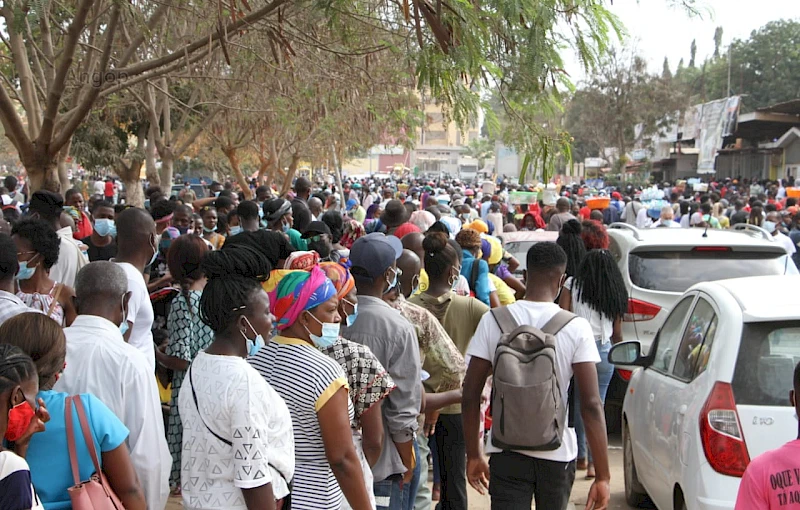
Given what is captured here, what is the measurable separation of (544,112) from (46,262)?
148 inches

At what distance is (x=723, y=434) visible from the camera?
387 cm

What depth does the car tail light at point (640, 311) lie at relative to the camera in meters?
7.53

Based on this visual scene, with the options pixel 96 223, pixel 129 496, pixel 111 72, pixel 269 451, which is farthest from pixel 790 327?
pixel 96 223

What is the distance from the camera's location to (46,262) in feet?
→ 15.4

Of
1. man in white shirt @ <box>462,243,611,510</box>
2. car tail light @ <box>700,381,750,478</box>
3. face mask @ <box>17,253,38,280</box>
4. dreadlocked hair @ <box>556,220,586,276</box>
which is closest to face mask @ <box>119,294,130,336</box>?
face mask @ <box>17,253,38,280</box>

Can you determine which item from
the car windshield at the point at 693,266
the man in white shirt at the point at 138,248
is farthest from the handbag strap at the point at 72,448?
the car windshield at the point at 693,266

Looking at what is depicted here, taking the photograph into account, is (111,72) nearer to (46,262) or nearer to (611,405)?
(46,262)

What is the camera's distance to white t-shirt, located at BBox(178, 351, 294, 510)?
285 centimetres

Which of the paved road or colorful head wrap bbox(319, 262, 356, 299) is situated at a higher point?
colorful head wrap bbox(319, 262, 356, 299)

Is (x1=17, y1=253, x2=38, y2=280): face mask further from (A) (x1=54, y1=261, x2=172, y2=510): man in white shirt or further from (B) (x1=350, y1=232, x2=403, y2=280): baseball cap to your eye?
(B) (x1=350, y1=232, x2=403, y2=280): baseball cap

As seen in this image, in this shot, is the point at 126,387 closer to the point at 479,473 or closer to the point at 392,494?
the point at 392,494

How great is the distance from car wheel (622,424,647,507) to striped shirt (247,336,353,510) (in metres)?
2.82

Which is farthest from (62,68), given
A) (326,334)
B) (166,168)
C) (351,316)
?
(166,168)

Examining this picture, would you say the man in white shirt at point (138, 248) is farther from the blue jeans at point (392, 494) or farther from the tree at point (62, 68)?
the tree at point (62, 68)
